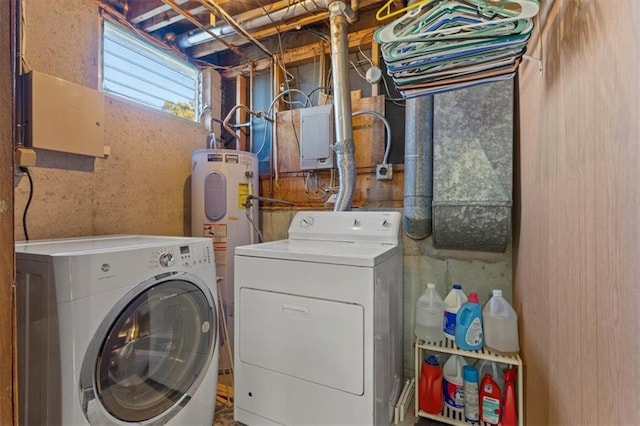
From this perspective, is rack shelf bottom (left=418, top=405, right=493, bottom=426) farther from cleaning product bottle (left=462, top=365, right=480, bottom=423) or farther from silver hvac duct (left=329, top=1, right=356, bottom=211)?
silver hvac duct (left=329, top=1, right=356, bottom=211)

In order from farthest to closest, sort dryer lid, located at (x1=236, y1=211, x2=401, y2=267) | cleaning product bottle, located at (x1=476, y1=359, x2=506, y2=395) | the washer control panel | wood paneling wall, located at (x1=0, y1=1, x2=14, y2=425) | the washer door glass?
cleaning product bottle, located at (x1=476, y1=359, x2=506, y2=395) < dryer lid, located at (x1=236, y1=211, x2=401, y2=267) < the washer control panel < the washer door glass < wood paneling wall, located at (x1=0, y1=1, x2=14, y2=425)

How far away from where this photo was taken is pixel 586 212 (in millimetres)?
724

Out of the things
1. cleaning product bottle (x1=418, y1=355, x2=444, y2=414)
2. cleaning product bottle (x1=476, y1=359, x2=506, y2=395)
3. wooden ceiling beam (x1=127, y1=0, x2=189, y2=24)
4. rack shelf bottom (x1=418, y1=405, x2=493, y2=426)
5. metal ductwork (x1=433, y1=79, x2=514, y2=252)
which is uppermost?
wooden ceiling beam (x1=127, y1=0, x2=189, y2=24)

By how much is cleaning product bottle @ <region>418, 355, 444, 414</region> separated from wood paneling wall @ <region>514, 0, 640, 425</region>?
0.53 metres

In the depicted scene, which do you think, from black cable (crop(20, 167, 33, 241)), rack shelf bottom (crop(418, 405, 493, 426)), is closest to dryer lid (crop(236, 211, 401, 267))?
rack shelf bottom (crop(418, 405, 493, 426))

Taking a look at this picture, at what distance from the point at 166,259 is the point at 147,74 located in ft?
5.61

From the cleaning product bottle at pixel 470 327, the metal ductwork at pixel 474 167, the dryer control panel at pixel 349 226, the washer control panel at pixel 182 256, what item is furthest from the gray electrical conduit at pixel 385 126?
the washer control panel at pixel 182 256

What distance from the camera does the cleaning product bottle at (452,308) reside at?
5.55 ft

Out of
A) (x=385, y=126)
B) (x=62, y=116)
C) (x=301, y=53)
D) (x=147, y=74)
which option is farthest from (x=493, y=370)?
(x=147, y=74)

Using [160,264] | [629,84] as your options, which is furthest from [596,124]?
[160,264]

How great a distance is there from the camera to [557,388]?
945mm

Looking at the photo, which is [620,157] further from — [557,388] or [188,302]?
[188,302]

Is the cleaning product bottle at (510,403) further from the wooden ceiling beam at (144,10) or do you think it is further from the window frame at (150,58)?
the wooden ceiling beam at (144,10)

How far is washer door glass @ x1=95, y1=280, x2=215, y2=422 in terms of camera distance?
119 centimetres
